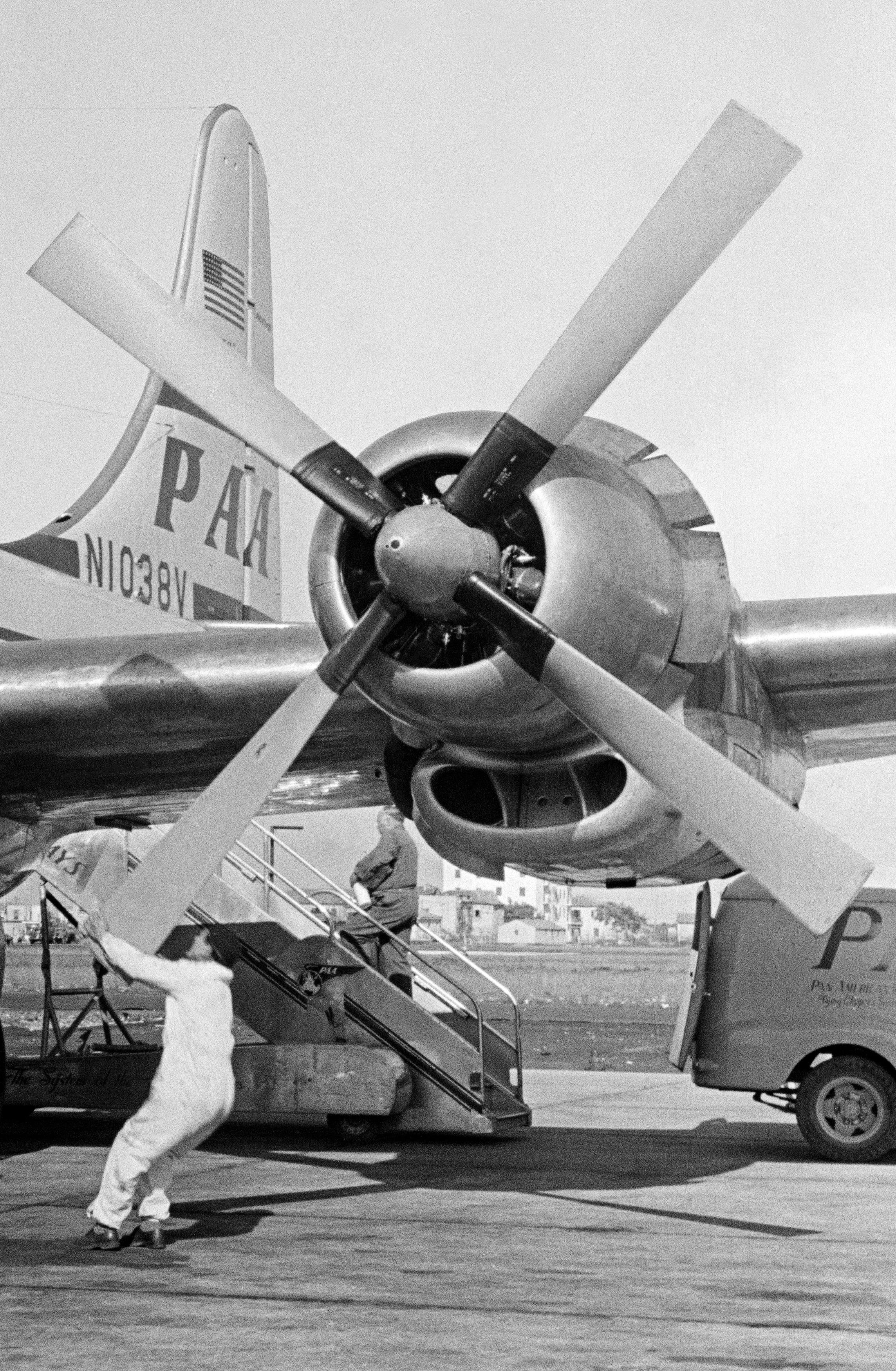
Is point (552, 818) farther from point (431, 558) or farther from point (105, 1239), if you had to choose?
point (105, 1239)

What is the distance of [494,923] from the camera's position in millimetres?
171625

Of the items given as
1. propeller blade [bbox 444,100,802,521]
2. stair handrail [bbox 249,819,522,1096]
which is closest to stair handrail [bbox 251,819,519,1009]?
stair handrail [bbox 249,819,522,1096]

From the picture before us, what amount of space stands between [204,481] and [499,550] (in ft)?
26.2

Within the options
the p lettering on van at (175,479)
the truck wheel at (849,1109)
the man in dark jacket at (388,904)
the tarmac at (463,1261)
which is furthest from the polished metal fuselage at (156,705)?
the p lettering on van at (175,479)

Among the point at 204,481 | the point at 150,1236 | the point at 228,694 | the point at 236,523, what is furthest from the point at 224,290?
the point at 150,1236

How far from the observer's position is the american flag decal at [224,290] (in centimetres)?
1627

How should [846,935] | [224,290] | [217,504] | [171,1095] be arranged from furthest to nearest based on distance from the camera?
[224,290], [217,504], [846,935], [171,1095]

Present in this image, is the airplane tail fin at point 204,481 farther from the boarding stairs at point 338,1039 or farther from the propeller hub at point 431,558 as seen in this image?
the propeller hub at point 431,558

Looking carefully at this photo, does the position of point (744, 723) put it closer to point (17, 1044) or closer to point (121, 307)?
point (121, 307)

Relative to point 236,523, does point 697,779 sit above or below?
below

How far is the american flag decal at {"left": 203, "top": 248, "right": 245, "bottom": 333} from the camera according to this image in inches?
640

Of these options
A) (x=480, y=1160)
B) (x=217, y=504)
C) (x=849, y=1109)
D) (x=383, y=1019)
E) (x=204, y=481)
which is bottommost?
(x=480, y=1160)

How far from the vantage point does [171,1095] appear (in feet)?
24.7

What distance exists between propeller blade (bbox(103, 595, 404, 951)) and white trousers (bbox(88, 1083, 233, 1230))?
115cm
